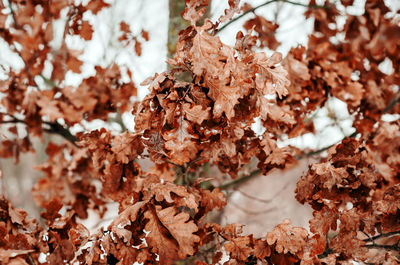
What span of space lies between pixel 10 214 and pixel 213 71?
1.15m

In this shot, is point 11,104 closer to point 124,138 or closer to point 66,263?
point 124,138

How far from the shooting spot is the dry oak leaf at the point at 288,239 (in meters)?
1.21

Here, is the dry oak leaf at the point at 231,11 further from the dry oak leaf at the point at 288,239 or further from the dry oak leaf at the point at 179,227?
the dry oak leaf at the point at 288,239

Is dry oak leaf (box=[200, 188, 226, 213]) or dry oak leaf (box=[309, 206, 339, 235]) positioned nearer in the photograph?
dry oak leaf (box=[309, 206, 339, 235])

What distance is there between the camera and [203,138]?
46.9 inches

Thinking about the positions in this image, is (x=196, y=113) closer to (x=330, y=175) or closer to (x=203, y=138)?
(x=203, y=138)

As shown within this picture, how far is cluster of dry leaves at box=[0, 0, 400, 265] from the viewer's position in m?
0.99

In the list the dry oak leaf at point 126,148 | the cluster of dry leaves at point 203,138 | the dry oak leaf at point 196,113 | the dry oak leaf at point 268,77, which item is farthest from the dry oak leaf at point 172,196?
the dry oak leaf at point 268,77

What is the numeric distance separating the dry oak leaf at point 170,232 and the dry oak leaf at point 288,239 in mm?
375

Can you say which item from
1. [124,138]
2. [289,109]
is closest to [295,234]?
[289,109]

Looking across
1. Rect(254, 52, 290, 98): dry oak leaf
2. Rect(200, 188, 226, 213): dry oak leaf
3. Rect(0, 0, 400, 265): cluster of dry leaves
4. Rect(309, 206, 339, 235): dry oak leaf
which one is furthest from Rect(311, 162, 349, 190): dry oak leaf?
Rect(200, 188, 226, 213): dry oak leaf

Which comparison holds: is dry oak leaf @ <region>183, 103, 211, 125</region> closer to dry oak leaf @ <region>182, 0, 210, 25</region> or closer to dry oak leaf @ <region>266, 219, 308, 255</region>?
dry oak leaf @ <region>182, 0, 210, 25</region>

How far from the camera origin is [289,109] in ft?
5.55

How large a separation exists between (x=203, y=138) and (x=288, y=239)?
594mm
